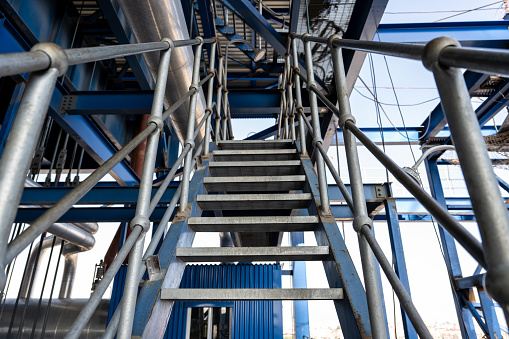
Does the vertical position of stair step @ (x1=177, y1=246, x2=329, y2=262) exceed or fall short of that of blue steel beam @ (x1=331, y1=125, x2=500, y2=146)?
it falls short

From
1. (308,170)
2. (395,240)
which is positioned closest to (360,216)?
(308,170)

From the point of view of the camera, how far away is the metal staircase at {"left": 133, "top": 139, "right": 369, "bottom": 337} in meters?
1.42

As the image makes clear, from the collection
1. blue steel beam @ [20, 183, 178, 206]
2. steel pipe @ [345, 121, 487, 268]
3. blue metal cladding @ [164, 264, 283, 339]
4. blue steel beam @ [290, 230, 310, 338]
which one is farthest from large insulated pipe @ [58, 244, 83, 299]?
steel pipe @ [345, 121, 487, 268]

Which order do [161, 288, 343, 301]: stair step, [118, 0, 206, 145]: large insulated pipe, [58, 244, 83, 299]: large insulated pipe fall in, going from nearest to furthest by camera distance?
[161, 288, 343, 301]: stair step < [118, 0, 206, 145]: large insulated pipe < [58, 244, 83, 299]: large insulated pipe

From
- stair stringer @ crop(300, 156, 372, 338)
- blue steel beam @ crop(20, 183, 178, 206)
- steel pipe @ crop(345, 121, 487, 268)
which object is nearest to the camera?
steel pipe @ crop(345, 121, 487, 268)

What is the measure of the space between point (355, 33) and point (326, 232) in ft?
7.70

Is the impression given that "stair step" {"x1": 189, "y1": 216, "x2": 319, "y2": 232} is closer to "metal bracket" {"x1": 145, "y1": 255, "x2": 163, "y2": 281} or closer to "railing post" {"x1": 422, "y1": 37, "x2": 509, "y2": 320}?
"metal bracket" {"x1": 145, "y1": 255, "x2": 163, "y2": 281}

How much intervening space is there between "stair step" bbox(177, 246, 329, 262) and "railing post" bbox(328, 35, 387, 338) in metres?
0.51

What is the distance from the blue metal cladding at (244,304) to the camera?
561cm

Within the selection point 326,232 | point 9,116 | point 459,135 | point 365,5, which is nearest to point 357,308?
point 326,232

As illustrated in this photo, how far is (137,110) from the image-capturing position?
162 inches

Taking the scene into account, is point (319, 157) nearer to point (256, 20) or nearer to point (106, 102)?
point (256, 20)

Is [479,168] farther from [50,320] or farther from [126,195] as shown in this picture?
[50,320]

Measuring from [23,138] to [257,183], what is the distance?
2.01m
